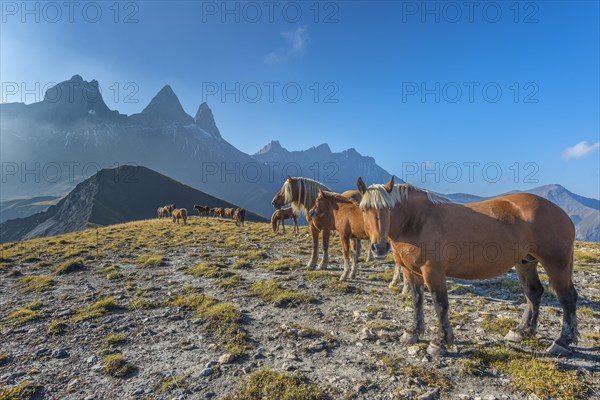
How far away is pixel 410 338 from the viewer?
663 centimetres

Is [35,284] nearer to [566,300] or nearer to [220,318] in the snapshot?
[220,318]

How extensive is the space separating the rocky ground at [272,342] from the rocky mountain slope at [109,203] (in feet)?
460

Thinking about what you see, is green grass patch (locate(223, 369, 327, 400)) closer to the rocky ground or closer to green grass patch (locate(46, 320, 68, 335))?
the rocky ground

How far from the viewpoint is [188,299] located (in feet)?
31.9

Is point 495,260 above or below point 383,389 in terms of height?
above

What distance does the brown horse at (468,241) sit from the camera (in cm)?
619

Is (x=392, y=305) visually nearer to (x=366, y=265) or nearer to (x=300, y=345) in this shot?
(x=300, y=345)

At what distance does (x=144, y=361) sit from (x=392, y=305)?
23.4 ft

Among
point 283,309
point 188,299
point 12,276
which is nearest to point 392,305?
point 283,309

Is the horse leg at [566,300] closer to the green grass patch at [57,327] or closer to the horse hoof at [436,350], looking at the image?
the horse hoof at [436,350]

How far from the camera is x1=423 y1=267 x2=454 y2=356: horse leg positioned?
610 cm

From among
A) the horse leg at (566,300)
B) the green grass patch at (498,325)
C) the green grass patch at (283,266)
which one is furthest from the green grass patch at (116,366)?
the horse leg at (566,300)

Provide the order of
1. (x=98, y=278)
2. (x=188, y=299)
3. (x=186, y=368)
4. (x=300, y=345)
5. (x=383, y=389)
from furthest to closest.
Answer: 1. (x=98, y=278)
2. (x=188, y=299)
3. (x=300, y=345)
4. (x=186, y=368)
5. (x=383, y=389)

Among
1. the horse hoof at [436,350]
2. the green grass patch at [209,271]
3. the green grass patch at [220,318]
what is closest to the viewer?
the horse hoof at [436,350]
